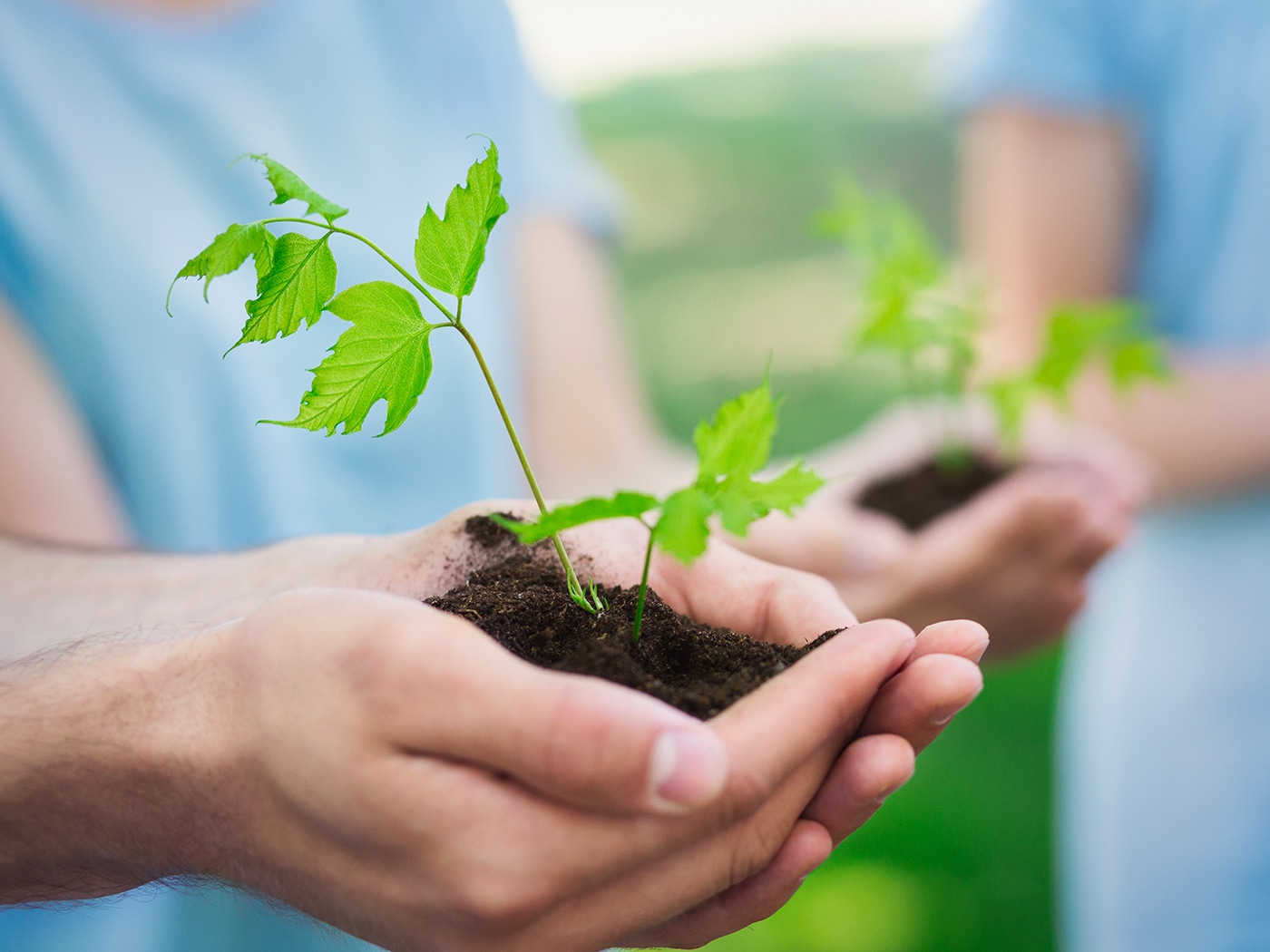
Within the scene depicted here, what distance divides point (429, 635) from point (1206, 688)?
2.42 m

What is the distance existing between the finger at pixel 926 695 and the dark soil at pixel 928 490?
1.29 m

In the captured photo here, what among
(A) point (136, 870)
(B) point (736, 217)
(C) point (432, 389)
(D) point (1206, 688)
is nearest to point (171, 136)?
(C) point (432, 389)

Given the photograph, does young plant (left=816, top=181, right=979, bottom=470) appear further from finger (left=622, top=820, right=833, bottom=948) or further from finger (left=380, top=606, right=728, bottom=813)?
finger (left=380, top=606, right=728, bottom=813)

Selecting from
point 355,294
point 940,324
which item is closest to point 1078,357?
point 940,324

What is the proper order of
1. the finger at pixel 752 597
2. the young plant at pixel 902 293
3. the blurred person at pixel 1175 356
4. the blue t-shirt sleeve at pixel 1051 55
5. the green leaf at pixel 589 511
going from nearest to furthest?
the green leaf at pixel 589 511
the finger at pixel 752 597
the young plant at pixel 902 293
the blurred person at pixel 1175 356
the blue t-shirt sleeve at pixel 1051 55

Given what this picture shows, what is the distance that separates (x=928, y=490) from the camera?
8.09 ft

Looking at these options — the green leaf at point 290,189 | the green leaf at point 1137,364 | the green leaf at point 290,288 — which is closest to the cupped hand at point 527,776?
the green leaf at point 290,288

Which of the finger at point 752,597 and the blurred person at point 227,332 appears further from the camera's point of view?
the blurred person at point 227,332

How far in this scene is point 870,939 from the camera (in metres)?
3.28

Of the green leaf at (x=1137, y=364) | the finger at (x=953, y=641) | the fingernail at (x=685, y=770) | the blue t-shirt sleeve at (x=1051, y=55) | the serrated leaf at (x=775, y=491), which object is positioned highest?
the blue t-shirt sleeve at (x=1051, y=55)

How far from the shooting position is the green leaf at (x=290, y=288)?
1025mm

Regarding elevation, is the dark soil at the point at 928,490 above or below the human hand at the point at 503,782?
above

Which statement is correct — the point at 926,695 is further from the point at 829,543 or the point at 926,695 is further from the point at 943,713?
the point at 829,543

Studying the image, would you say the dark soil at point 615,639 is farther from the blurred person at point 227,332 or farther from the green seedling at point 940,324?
the green seedling at point 940,324
